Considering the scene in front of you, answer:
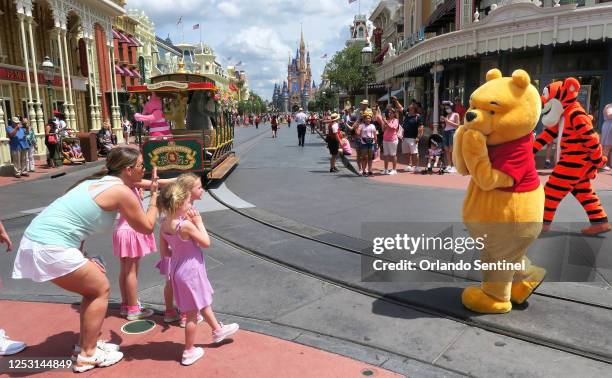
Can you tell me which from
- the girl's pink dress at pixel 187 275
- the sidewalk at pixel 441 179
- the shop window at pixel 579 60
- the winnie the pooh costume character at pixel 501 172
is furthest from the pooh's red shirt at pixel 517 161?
the shop window at pixel 579 60

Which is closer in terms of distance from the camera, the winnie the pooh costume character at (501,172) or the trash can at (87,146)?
the winnie the pooh costume character at (501,172)

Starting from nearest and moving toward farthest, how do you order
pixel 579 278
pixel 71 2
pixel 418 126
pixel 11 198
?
1. pixel 579 278
2. pixel 11 198
3. pixel 418 126
4. pixel 71 2

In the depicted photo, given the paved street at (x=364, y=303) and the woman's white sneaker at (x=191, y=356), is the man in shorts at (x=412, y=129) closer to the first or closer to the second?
the paved street at (x=364, y=303)

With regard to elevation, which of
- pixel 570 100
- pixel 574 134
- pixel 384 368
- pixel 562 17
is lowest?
pixel 384 368

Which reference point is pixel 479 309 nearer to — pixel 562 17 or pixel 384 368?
pixel 384 368

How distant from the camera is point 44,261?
2682mm

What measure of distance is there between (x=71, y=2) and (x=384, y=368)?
22661 mm

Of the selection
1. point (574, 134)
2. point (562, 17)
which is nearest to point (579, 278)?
point (574, 134)

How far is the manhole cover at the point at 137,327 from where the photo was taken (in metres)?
3.52

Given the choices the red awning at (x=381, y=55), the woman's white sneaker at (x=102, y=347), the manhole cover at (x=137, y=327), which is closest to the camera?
the woman's white sneaker at (x=102, y=347)

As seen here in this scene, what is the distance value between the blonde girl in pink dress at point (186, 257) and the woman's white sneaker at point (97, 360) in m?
0.47

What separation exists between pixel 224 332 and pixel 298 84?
7172 inches

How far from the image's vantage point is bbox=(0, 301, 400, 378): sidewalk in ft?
9.66

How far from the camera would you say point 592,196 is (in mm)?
5512
